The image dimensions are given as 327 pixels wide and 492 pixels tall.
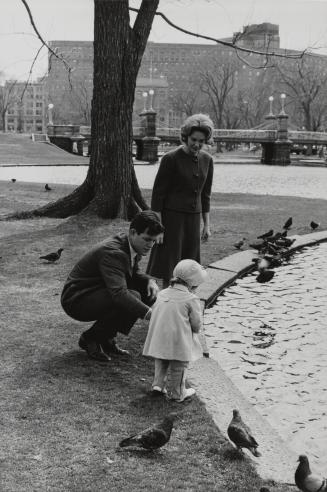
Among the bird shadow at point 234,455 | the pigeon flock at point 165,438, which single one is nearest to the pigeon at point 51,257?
the pigeon flock at point 165,438

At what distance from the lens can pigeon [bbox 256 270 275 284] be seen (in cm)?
836

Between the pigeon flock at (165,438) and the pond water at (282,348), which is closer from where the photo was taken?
the pigeon flock at (165,438)

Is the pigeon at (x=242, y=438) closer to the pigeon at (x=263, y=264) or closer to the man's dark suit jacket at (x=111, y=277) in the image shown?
the man's dark suit jacket at (x=111, y=277)

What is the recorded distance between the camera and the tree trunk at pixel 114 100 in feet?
35.1

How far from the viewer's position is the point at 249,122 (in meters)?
78.5

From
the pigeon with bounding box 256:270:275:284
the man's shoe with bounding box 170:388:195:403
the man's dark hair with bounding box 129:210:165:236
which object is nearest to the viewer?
the man's shoe with bounding box 170:388:195:403

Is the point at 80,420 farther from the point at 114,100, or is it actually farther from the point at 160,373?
the point at 114,100

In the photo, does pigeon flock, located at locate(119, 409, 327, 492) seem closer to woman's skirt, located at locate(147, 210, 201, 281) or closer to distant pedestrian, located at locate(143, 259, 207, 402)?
distant pedestrian, located at locate(143, 259, 207, 402)

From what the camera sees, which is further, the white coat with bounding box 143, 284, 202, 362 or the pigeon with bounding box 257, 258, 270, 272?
the pigeon with bounding box 257, 258, 270, 272

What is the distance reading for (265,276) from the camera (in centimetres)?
838

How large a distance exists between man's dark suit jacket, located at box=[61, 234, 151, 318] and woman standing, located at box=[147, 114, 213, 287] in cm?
84

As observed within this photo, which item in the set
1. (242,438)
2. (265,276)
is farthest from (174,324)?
(265,276)

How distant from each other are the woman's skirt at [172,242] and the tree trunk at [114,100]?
5.09 m

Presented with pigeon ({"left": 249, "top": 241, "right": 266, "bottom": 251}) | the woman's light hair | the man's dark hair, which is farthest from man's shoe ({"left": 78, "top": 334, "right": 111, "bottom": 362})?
pigeon ({"left": 249, "top": 241, "right": 266, "bottom": 251})
